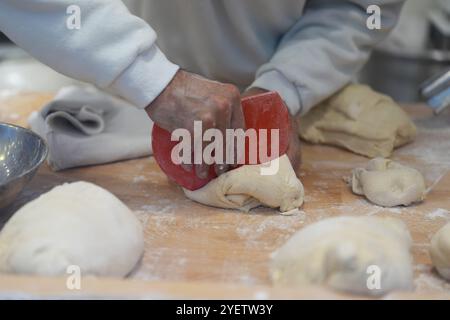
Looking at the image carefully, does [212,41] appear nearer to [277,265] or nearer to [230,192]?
[230,192]

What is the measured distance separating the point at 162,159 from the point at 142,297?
43 cm

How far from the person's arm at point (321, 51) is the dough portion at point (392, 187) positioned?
25 cm

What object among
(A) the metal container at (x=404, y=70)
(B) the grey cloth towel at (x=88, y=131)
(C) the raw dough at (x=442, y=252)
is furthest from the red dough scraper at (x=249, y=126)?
(A) the metal container at (x=404, y=70)

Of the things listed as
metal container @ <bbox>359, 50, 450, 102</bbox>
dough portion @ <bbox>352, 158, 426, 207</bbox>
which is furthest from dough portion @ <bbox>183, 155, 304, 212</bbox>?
metal container @ <bbox>359, 50, 450, 102</bbox>

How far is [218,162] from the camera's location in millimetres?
1133

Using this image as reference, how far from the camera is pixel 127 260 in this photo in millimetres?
937

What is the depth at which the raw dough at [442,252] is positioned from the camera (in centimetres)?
94

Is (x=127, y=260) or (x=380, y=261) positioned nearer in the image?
(x=380, y=261)

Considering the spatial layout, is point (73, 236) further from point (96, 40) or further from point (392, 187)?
point (392, 187)

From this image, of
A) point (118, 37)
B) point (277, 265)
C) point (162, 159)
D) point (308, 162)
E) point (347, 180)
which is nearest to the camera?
point (277, 265)

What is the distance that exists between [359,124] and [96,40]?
62 cm

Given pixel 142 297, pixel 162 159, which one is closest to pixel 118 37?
pixel 162 159

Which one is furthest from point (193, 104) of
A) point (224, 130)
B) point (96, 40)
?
point (96, 40)

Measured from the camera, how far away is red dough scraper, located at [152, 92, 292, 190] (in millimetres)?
1146
